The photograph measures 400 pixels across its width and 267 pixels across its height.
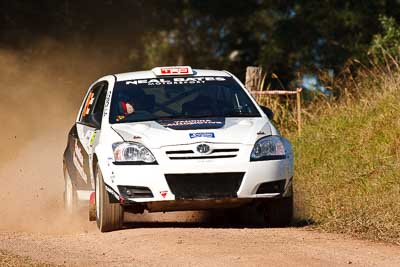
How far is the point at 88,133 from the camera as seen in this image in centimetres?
1266

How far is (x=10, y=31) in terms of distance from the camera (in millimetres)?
33594

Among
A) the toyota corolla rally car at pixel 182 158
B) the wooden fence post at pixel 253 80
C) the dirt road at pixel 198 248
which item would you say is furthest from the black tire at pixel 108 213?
the wooden fence post at pixel 253 80

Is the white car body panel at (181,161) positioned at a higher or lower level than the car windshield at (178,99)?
lower

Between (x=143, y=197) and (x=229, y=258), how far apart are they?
1909 millimetres

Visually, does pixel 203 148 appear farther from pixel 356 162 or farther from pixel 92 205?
pixel 356 162

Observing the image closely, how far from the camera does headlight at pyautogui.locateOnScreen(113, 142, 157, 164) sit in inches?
442

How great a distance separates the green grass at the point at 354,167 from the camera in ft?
38.9

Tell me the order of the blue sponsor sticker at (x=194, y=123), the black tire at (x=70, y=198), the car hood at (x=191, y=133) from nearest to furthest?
the car hood at (x=191, y=133), the blue sponsor sticker at (x=194, y=123), the black tire at (x=70, y=198)

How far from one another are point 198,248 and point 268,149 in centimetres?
180

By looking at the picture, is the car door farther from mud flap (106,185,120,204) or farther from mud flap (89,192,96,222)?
mud flap (106,185,120,204)

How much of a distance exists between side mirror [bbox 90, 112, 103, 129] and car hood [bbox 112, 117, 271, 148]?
15.9 inches

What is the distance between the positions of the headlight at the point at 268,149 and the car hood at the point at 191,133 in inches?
2.5

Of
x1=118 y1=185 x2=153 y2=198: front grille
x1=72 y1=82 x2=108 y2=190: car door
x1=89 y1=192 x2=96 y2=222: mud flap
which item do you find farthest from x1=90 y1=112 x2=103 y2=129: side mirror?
x1=118 y1=185 x2=153 y2=198: front grille

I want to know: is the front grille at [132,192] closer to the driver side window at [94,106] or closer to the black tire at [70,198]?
the driver side window at [94,106]
